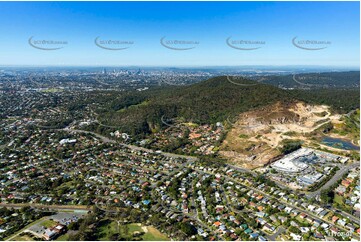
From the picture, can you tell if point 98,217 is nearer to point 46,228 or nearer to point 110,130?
point 46,228

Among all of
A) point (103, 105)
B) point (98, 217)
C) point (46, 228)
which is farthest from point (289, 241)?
point (103, 105)

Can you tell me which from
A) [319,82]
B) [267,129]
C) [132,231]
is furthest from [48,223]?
[319,82]

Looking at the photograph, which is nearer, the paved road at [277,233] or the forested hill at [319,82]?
the paved road at [277,233]

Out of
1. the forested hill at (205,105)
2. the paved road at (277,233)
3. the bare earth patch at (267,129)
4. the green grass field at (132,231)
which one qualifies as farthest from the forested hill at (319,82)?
the green grass field at (132,231)

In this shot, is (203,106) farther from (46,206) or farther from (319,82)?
(319,82)

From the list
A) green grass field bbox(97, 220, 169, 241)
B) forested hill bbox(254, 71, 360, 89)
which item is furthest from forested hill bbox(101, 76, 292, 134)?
forested hill bbox(254, 71, 360, 89)

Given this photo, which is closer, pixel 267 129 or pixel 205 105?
pixel 267 129

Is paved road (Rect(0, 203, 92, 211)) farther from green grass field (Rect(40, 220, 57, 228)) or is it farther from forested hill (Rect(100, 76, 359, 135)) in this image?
forested hill (Rect(100, 76, 359, 135))

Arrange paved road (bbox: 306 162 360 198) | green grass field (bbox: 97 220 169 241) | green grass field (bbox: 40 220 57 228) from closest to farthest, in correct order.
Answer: green grass field (bbox: 97 220 169 241) → green grass field (bbox: 40 220 57 228) → paved road (bbox: 306 162 360 198)

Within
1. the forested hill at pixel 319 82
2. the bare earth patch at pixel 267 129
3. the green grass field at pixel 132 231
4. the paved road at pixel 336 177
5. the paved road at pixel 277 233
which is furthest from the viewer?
the forested hill at pixel 319 82

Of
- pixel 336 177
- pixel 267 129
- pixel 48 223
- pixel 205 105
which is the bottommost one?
pixel 48 223

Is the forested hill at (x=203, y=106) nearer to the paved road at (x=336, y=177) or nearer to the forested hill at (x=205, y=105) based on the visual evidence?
the forested hill at (x=205, y=105)
